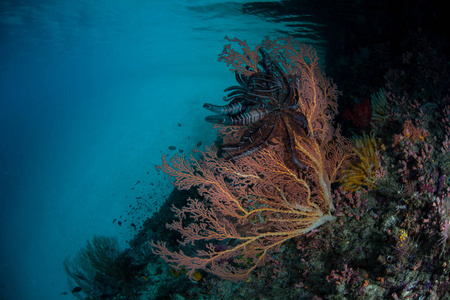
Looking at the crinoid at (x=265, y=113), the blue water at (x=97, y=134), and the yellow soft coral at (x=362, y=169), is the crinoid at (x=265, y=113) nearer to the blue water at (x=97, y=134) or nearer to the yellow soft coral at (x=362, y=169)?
the yellow soft coral at (x=362, y=169)

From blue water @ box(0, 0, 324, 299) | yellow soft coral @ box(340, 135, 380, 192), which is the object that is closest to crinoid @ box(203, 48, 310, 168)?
yellow soft coral @ box(340, 135, 380, 192)

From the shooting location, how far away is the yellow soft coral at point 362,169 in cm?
393

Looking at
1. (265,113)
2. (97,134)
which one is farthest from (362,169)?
(97,134)

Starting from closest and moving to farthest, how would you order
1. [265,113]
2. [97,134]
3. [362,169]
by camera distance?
[265,113]
[362,169]
[97,134]

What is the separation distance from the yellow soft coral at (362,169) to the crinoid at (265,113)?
5.66 ft

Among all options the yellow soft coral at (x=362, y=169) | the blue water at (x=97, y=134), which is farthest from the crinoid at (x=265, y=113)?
→ the blue water at (x=97, y=134)

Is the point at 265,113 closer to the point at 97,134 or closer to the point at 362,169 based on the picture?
the point at 362,169

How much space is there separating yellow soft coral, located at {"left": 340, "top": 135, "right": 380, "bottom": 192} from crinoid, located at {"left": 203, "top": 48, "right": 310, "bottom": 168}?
1724 mm

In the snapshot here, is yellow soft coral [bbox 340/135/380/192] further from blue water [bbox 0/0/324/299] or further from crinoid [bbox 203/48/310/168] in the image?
blue water [bbox 0/0/324/299]

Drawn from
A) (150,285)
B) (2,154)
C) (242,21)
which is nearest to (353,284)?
(150,285)

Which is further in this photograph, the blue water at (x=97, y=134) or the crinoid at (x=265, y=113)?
the blue water at (x=97, y=134)

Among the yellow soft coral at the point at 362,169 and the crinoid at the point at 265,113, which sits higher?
the crinoid at the point at 265,113

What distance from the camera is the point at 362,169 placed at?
13.5 ft

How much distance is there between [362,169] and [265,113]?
2656mm
